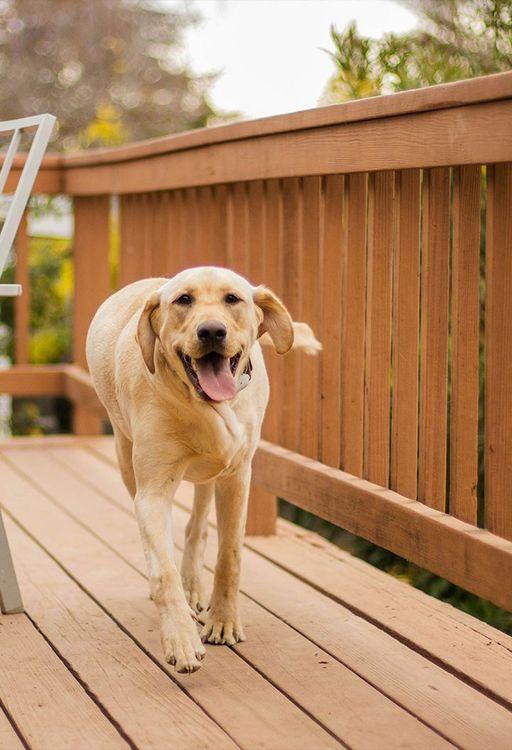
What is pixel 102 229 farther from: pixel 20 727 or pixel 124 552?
pixel 20 727

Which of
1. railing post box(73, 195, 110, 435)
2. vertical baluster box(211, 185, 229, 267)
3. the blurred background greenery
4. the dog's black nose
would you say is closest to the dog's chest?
the dog's black nose

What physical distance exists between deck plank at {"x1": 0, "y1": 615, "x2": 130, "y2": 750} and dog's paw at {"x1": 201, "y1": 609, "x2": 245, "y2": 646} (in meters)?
0.36

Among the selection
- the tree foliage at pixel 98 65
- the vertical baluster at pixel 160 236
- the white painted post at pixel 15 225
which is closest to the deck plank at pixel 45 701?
the white painted post at pixel 15 225

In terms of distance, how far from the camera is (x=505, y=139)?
7.25 feet

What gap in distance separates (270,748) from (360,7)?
785 centimetres

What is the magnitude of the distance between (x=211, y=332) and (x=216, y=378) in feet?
0.39

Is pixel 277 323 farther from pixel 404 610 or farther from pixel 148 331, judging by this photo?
pixel 404 610

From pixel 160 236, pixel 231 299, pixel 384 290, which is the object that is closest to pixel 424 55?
pixel 160 236

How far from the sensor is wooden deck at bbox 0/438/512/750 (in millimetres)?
2264

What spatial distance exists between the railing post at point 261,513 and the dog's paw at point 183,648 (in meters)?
1.36

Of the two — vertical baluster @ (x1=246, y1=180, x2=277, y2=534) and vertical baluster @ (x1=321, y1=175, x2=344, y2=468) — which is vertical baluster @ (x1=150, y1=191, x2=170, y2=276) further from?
vertical baluster @ (x1=321, y1=175, x2=344, y2=468)

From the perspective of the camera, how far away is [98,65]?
1391cm

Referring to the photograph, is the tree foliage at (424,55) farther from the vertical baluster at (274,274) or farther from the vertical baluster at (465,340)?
the vertical baluster at (465,340)

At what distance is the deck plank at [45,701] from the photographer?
87.7 inches
